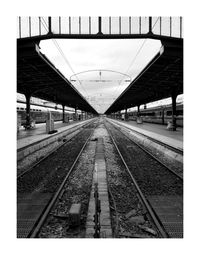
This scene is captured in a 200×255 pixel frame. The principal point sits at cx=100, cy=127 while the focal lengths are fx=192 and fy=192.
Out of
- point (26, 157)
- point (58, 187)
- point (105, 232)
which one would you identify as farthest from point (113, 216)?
point (26, 157)

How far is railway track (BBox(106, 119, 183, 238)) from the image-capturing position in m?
3.84

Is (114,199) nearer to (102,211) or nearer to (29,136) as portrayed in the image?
(102,211)

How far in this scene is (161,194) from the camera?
5.36 meters

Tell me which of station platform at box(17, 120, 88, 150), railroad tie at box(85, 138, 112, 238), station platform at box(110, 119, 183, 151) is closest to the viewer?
railroad tie at box(85, 138, 112, 238)

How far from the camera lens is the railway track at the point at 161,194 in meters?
3.84

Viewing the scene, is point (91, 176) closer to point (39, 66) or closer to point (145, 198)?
point (145, 198)

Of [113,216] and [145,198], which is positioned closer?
[113,216]

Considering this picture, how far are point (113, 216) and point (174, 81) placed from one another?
52.2ft

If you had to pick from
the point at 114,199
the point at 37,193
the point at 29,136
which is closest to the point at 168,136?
the point at 29,136

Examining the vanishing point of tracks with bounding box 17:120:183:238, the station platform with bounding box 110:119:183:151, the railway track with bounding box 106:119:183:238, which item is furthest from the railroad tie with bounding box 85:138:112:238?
the station platform with bounding box 110:119:183:151

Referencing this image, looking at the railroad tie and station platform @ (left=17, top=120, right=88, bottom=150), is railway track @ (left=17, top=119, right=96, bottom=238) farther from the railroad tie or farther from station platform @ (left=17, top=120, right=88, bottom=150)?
station platform @ (left=17, top=120, right=88, bottom=150)

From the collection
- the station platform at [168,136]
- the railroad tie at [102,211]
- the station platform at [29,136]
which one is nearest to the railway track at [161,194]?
the railroad tie at [102,211]

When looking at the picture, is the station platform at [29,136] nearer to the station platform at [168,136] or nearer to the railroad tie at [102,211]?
the railroad tie at [102,211]

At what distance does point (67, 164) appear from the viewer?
8703 millimetres
